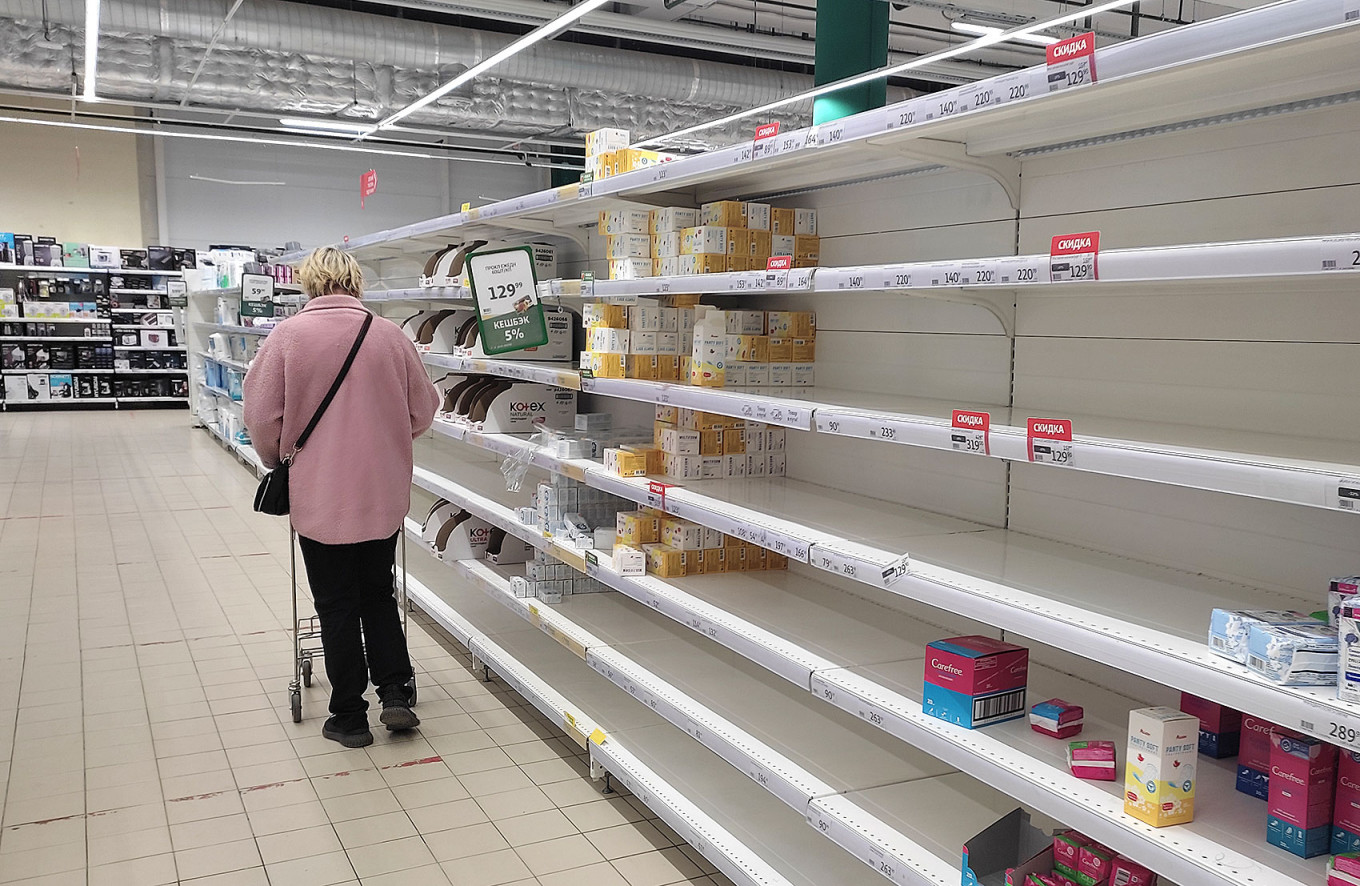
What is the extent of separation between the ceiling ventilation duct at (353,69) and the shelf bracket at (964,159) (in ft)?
31.6

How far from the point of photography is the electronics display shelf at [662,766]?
281cm

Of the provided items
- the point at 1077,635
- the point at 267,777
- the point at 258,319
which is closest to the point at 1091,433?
the point at 1077,635

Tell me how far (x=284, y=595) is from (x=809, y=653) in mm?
4306

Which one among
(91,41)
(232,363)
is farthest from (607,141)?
(232,363)

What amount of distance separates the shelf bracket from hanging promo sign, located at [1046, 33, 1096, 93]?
626 millimetres

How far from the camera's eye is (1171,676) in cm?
167

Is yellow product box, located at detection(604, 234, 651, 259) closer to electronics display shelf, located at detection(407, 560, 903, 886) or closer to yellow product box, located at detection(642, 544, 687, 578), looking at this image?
yellow product box, located at detection(642, 544, 687, 578)

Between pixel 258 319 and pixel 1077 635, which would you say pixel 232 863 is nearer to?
pixel 1077 635

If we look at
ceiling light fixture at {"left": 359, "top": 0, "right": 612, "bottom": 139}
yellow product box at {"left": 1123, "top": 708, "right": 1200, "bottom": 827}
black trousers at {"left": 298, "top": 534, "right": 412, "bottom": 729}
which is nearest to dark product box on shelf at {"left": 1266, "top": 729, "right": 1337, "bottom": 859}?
yellow product box at {"left": 1123, "top": 708, "right": 1200, "bottom": 827}

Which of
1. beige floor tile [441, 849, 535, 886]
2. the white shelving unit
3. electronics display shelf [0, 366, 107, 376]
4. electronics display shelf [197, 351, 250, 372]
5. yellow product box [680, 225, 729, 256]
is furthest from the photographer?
electronics display shelf [0, 366, 107, 376]

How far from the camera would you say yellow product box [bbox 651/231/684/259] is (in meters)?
3.56

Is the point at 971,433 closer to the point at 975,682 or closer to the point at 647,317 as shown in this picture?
the point at 975,682

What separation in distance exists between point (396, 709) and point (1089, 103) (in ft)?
10.4

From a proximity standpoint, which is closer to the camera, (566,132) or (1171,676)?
(1171,676)
